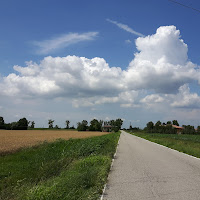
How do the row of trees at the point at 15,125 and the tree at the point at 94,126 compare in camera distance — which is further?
the tree at the point at 94,126

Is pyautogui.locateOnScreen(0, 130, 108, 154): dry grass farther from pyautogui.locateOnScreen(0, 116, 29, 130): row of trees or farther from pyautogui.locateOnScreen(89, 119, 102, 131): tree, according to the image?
pyautogui.locateOnScreen(89, 119, 102, 131): tree

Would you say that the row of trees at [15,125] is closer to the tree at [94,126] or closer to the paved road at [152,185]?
the tree at [94,126]

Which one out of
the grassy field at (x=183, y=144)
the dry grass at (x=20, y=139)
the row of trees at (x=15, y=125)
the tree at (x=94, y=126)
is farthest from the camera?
the tree at (x=94, y=126)

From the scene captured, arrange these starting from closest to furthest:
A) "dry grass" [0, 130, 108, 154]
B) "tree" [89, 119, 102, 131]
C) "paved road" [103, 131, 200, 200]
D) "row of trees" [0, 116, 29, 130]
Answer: "paved road" [103, 131, 200, 200], "dry grass" [0, 130, 108, 154], "row of trees" [0, 116, 29, 130], "tree" [89, 119, 102, 131]

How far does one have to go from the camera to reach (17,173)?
11.1 m

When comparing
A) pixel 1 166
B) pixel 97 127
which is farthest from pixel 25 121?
pixel 1 166

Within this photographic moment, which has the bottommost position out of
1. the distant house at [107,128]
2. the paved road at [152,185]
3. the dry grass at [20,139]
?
the distant house at [107,128]

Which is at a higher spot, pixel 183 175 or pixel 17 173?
pixel 183 175

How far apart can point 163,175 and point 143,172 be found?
2.97 feet

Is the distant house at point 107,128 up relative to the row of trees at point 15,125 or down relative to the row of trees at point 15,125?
down

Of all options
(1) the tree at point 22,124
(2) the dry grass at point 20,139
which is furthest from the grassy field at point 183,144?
(1) the tree at point 22,124

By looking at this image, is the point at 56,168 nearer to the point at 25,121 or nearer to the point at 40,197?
the point at 40,197

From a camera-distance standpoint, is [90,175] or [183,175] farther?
[183,175]

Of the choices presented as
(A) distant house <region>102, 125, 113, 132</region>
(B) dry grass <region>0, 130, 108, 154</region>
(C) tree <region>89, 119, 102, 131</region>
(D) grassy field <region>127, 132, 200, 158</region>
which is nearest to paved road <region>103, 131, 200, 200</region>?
(D) grassy field <region>127, 132, 200, 158</region>
